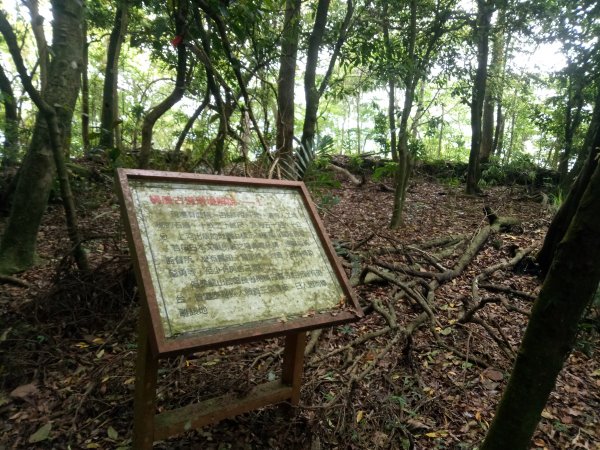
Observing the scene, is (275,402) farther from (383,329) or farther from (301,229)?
(383,329)

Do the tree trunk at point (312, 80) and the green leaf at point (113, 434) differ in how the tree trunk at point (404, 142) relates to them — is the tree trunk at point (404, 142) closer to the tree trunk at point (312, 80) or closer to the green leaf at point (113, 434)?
the tree trunk at point (312, 80)

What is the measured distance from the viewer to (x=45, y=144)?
12.7ft

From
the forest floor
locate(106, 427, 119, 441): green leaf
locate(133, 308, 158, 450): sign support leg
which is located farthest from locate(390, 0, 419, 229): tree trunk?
locate(133, 308, 158, 450): sign support leg

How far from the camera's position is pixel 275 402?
2371 mm

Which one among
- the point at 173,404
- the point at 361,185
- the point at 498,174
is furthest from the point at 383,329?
the point at 498,174

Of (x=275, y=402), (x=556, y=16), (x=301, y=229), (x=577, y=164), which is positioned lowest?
(x=275, y=402)

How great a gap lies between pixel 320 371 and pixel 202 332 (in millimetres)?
1539

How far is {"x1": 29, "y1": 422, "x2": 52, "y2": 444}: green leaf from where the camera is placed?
226 cm

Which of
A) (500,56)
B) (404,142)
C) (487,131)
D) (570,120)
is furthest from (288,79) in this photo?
(500,56)

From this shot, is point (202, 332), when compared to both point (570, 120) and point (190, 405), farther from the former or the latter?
point (570, 120)

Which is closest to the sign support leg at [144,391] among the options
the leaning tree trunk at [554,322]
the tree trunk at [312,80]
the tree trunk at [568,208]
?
the leaning tree trunk at [554,322]

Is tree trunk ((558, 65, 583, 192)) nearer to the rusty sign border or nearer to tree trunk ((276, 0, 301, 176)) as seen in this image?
tree trunk ((276, 0, 301, 176))

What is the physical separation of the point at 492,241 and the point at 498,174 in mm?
5939

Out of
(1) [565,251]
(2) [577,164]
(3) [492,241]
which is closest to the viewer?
(1) [565,251]
